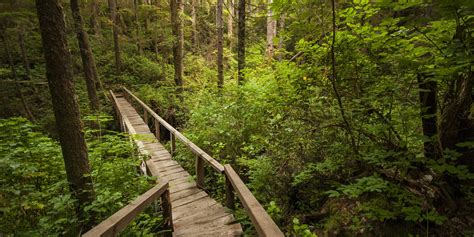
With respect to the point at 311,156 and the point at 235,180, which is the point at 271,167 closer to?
the point at 311,156

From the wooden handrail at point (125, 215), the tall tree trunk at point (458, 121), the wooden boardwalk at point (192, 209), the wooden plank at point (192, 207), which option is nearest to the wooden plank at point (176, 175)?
the wooden boardwalk at point (192, 209)

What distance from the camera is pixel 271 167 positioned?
4949 mm

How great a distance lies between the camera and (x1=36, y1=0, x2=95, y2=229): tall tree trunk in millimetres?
3318

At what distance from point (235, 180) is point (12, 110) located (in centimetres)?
1430

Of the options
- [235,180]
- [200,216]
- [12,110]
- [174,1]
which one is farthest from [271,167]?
[12,110]

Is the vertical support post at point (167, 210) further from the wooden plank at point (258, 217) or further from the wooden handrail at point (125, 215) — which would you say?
the wooden plank at point (258, 217)

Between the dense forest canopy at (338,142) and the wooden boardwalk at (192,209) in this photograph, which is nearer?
the dense forest canopy at (338,142)

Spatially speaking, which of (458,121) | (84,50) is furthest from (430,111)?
(84,50)

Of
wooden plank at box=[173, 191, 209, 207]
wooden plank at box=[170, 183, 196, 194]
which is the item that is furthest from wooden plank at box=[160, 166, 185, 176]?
wooden plank at box=[173, 191, 209, 207]

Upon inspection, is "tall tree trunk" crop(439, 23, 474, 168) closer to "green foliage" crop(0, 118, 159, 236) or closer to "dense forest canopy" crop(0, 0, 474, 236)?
"dense forest canopy" crop(0, 0, 474, 236)

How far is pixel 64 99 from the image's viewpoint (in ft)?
11.5

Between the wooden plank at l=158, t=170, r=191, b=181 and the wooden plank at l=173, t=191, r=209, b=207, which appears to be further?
the wooden plank at l=158, t=170, r=191, b=181

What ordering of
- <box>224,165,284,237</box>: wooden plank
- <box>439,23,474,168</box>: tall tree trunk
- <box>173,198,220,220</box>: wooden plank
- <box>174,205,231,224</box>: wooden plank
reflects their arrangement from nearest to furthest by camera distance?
1. <box>224,165,284,237</box>: wooden plank
2. <box>439,23,474,168</box>: tall tree trunk
3. <box>174,205,231,224</box>: wooden plank
4. <box>173,198,220,220</box>: wooden plank

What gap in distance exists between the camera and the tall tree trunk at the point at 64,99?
131 inches
